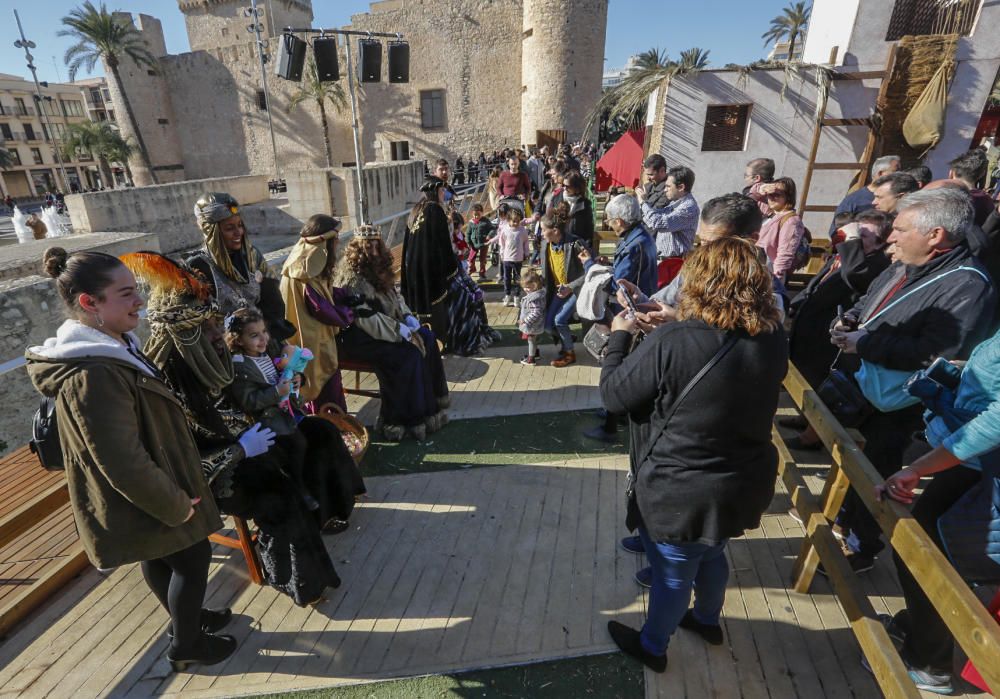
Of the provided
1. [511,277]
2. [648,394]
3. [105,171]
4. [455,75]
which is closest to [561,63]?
[455,75]

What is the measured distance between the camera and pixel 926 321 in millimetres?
2236

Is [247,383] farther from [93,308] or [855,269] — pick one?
[855,269]

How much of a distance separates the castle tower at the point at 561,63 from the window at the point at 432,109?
6270 millimetres

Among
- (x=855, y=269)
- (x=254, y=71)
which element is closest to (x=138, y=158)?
(x=254, y=71)

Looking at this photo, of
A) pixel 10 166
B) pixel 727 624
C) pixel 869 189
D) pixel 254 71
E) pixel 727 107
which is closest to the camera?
pixel 727 624

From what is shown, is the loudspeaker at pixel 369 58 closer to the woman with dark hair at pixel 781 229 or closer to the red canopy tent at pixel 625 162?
the red canopy tent at pixel 625 162

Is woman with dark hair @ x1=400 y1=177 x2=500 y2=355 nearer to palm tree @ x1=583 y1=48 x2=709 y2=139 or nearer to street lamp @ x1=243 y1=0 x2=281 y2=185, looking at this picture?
palm tree @ x1=583 y1=48 x2=709 y2=139

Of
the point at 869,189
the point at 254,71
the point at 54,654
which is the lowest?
the point at 54,654

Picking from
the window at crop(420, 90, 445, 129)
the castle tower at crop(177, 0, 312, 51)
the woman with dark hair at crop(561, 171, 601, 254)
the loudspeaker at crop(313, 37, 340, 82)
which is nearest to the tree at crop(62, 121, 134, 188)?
the castle tower at crop(177, 0, 312, 51)

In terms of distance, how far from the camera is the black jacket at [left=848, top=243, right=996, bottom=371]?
214cm

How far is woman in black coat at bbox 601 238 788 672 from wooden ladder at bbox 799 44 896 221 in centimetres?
878

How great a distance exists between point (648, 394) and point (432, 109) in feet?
109

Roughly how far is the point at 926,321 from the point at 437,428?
331 centimetres

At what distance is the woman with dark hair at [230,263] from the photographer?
317 cm
